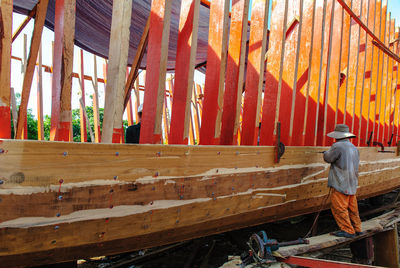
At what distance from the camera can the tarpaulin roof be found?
3.36m

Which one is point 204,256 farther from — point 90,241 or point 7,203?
point 7,203

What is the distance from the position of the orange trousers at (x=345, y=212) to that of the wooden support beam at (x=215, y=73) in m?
1.74

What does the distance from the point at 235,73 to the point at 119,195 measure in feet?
4.96

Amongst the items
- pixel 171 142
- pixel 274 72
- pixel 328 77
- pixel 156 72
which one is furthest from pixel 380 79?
pixel 156 72

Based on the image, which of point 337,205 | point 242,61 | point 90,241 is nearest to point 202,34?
point 242,61

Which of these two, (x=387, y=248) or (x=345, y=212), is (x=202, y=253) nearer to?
(x=345, y=212)

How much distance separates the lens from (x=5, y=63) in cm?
121

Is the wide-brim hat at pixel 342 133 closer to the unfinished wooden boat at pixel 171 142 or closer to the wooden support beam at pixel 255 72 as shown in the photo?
the unfinished wooden boat at pixel 171 142

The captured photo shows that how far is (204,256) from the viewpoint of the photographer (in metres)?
3.56

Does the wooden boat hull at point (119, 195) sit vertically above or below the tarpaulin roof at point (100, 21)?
below

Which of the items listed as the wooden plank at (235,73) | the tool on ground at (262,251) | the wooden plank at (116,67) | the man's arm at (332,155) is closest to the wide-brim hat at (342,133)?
the man's arm at (332,155)

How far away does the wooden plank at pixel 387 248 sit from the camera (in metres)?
3.13

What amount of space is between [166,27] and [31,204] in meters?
1.28

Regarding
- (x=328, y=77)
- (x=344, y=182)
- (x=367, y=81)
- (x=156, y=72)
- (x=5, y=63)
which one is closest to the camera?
(x=5, y=63)
